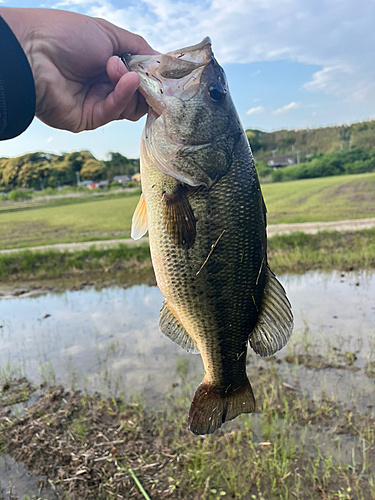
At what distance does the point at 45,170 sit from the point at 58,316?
39.0 m

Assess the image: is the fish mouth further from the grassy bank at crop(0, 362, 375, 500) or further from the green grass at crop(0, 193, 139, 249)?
the green grass at crop(0, 193, 139, 249)

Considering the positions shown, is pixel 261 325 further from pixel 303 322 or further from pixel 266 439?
pixel 303 322

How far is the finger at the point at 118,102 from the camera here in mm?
1645

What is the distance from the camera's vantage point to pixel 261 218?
1632 millimetres

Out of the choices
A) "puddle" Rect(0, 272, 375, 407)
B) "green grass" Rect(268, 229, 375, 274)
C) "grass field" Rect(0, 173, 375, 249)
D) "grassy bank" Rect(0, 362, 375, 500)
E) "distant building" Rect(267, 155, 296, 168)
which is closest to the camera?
"grassy bank" Rect(0, 362, 375, 500)

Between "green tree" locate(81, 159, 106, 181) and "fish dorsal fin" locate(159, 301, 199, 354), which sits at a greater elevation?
"green tree" locate(81, 159, 106, 181)

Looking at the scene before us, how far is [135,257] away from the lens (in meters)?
12.5

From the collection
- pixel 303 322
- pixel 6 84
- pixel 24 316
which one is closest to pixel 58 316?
pixel 24 316

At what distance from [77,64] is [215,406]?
194 cm

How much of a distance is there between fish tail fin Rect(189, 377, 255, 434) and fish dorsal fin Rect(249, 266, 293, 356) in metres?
0.24

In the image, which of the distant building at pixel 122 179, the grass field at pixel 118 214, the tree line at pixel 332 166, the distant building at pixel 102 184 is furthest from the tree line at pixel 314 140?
the distant building at pixel 102 184

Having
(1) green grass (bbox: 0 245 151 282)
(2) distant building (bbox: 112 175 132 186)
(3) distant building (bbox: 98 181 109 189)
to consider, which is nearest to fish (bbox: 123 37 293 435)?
(1) green grass (bbox: 0 245 151 282)

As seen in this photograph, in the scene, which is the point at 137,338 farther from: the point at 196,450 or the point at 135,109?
the point at 135,109

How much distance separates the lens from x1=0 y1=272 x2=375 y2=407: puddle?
18.3ft
